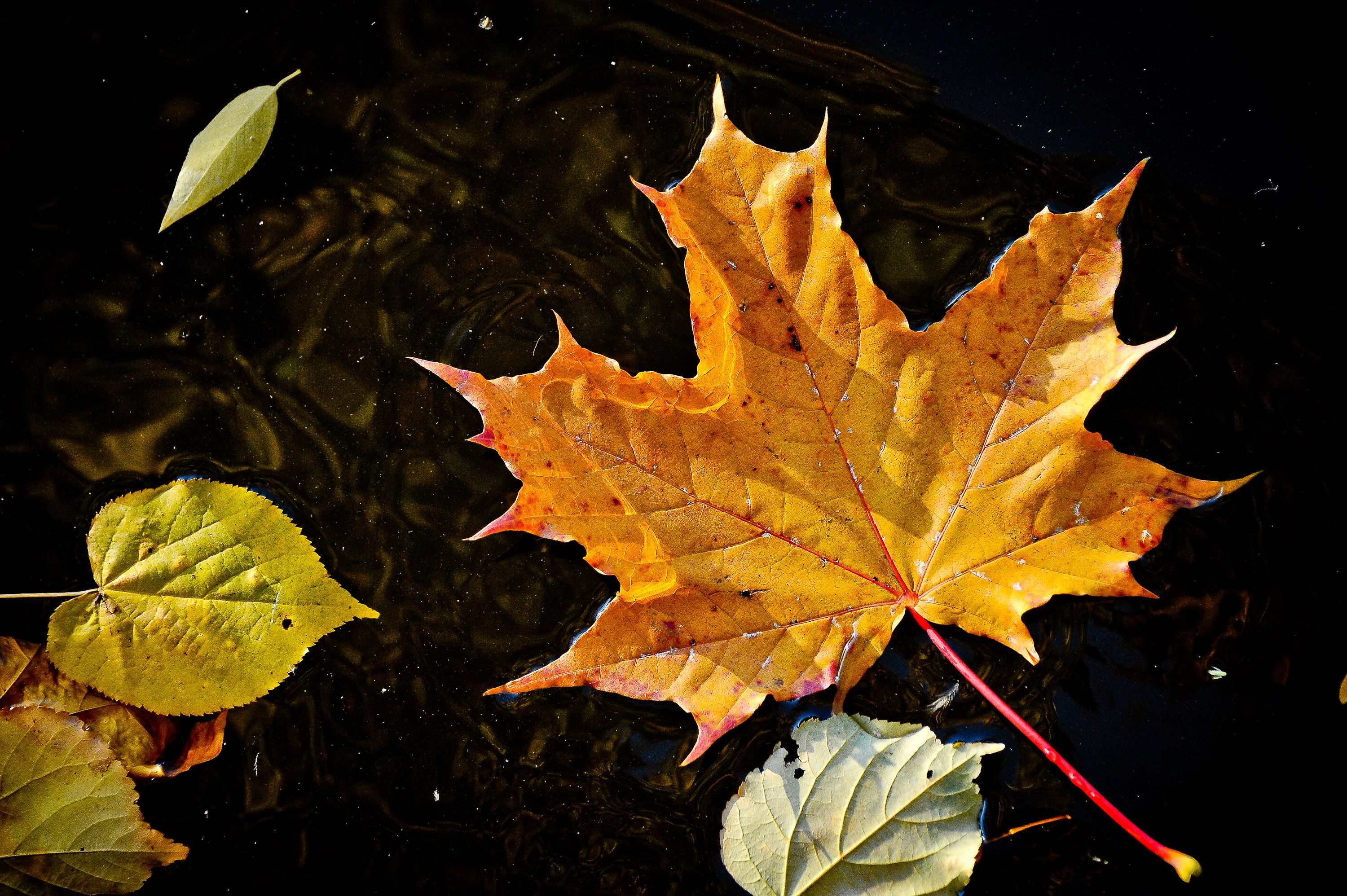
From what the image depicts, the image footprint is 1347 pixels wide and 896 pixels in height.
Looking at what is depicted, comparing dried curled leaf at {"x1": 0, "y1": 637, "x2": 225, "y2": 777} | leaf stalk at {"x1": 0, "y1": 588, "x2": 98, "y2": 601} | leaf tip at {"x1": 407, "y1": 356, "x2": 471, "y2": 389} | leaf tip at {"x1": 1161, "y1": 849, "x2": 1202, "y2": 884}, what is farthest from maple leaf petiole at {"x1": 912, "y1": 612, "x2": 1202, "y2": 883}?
leaf stalk at {"x1": 0, "y1": 588, "x2": 98, "y2": 601}

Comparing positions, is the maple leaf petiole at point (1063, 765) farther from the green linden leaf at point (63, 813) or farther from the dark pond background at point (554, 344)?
the green linden leaf at point (63, 813)

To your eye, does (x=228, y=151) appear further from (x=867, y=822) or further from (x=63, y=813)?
(x=867, y=822)

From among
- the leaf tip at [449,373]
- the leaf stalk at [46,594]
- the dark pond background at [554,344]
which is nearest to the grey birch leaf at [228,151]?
the dark pond background at [554,344]

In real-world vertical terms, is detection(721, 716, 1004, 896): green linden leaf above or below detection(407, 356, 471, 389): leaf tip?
below

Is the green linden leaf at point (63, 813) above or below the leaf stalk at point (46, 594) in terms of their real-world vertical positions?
Answer: below

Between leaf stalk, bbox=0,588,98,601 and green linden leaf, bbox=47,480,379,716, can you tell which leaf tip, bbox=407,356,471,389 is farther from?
leaf stalk, bbox=0,588,98,601
